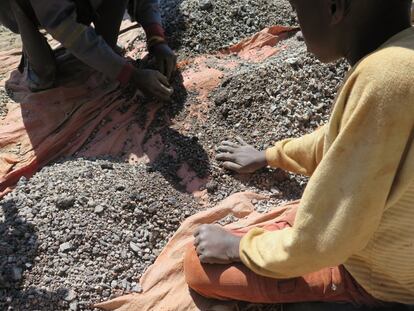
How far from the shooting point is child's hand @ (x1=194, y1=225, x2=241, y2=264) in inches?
63.1

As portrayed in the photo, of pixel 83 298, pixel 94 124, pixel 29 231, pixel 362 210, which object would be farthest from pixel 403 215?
pixel 94 124

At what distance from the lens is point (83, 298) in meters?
1.80

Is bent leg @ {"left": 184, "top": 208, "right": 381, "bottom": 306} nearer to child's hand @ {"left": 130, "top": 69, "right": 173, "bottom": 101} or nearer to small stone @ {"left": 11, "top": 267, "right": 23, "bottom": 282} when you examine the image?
small stone @ {"left": 11, "top": 267, "right": 23, "bottom": 282}

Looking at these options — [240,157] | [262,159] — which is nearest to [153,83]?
[240,157]

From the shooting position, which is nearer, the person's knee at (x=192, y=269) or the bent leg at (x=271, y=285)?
the bent leg at (x=271, y=285)

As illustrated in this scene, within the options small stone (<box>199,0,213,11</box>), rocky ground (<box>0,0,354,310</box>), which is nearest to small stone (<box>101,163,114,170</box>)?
rocky ground (<box>0,0,354,310</box>)

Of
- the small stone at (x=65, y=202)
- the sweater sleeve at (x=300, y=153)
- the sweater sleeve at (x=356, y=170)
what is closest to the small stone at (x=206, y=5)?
the sweater sleeve at (x=300, y=153)

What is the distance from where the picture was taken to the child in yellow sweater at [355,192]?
3.37 ft

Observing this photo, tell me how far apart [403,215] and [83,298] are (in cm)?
113

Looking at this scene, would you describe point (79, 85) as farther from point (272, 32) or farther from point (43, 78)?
point (272, 32)

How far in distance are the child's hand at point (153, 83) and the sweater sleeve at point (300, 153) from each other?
2.26 feet

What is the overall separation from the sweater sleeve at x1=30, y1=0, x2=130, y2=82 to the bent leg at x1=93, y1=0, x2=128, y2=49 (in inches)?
15.4

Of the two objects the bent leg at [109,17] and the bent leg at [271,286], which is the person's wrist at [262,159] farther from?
the bent leg at [109,17]

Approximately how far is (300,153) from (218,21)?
4.77 feet
